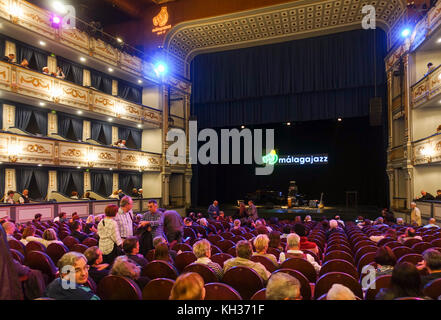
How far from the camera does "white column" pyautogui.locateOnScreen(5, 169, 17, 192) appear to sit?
12539mm

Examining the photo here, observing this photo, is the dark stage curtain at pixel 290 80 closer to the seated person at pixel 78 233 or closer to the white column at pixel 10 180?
→ the white column at pixel 10 180

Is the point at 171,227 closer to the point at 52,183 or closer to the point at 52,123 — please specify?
the point at 52,183

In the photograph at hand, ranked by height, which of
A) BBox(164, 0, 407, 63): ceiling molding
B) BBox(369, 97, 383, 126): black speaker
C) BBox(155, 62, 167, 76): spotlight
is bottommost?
BBox(369, 97, 383, 126): black speaker

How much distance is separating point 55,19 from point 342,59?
14.4m

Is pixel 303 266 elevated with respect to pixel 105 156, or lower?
lower

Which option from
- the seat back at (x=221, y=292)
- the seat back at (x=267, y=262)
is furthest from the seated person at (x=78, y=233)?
the seat back at (x=221, y=292)

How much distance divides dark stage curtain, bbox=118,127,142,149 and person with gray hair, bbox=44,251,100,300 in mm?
16521

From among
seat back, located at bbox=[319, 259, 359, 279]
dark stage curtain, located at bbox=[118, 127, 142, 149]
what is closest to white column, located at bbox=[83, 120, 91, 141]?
dark stage curtain, located at bbox=[118, 127, 142, 149]

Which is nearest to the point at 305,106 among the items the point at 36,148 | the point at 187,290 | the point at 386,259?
the point at 36,148

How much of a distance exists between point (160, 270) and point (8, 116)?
41.1ft

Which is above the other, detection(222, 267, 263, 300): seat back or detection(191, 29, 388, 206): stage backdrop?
detection(191, 29, 388, 206): stage backdrop

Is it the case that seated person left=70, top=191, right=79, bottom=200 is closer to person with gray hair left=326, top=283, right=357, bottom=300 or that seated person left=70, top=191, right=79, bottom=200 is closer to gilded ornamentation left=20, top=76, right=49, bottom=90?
gilded ornamentation left=20, top=76, right=49, bottom=90

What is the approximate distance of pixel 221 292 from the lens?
258 centimetres
